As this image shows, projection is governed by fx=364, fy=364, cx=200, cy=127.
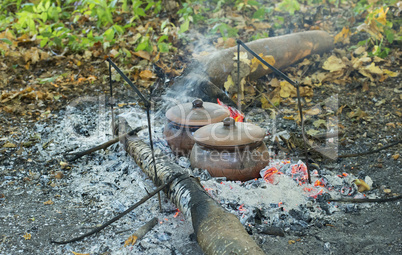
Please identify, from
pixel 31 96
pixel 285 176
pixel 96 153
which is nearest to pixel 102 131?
pixel 96 153

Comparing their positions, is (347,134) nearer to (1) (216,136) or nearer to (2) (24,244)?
(1) (216,136)

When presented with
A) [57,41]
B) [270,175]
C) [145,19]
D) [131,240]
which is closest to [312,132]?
[270,175]

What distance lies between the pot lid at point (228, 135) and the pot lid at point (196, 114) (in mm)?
275

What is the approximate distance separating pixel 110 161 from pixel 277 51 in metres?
3.36

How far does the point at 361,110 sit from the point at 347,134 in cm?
72

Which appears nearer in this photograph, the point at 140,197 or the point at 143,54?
the point at 140,197

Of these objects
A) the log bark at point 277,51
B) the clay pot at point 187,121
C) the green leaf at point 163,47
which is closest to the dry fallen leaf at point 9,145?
the clay pot at point 187,121

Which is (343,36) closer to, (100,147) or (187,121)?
(187,121)

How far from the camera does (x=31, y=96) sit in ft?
18.7

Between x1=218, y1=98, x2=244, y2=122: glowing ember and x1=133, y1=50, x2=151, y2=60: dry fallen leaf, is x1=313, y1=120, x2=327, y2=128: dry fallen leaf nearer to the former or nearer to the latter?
x1=218, y1=98, x2=244, y2=122: glowing ember

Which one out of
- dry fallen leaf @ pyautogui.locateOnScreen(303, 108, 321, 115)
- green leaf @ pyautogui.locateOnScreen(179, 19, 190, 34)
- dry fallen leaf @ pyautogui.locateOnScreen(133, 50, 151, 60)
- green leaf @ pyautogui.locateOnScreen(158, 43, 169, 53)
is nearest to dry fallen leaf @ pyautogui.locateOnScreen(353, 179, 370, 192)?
dry fallen leaf @ pyautogui.locateOnScreen(303, 108, 321, 115)

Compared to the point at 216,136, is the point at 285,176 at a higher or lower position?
lower

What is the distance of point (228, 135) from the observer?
3.47 meters

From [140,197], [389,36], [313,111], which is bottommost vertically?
[313,111]
